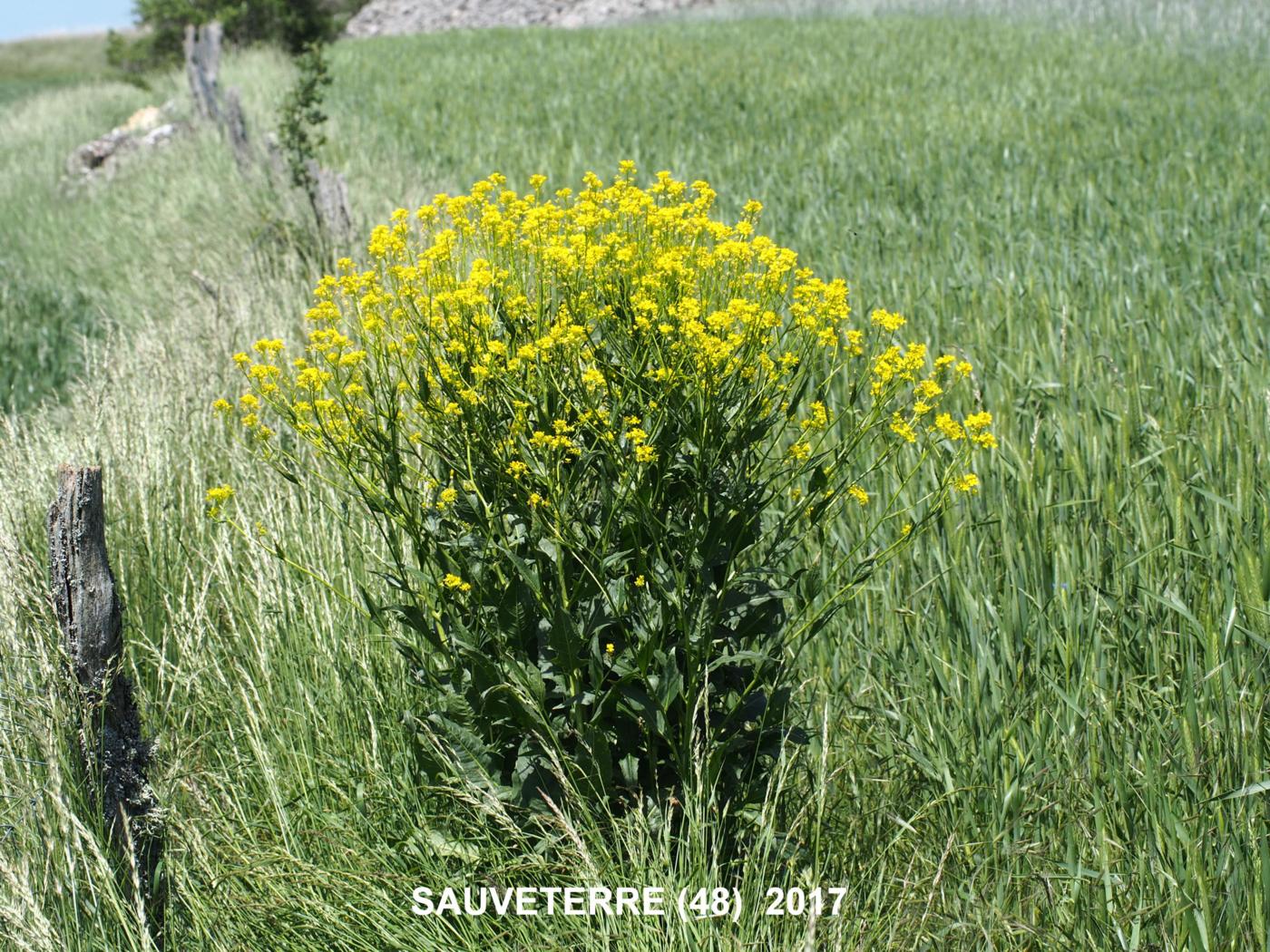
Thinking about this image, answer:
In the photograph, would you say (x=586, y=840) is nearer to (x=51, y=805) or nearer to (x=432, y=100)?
(x=51, y=805)

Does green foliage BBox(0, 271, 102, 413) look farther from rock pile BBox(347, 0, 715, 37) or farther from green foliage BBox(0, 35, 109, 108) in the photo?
green foliage BBox(0, 35, 109, 108)

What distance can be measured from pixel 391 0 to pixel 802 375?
1291 inches

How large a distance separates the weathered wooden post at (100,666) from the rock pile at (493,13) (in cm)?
2721

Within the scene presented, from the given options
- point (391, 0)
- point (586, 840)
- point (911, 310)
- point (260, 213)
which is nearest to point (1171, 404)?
point (911, 310)

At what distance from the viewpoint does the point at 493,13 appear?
29.7 meters

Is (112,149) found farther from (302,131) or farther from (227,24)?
(227,24)

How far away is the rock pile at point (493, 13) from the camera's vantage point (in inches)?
1088

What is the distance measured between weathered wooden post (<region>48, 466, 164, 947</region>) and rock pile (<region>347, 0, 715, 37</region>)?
27214 millimetres

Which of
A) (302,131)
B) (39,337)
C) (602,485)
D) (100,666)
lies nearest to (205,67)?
(302,131)

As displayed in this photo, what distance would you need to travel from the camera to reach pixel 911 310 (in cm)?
463

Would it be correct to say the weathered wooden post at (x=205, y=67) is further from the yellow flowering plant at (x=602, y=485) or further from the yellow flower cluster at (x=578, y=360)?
the yellow flowering plant at (x=602, y=485)

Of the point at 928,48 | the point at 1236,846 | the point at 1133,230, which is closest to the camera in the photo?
the point at 1236,846

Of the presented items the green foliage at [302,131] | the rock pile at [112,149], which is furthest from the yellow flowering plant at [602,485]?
the rock pile at [112,149]

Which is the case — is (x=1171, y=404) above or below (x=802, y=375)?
below
